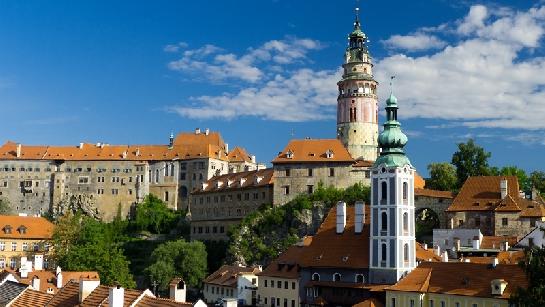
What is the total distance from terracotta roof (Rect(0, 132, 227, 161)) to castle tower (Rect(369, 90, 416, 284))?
5339cm

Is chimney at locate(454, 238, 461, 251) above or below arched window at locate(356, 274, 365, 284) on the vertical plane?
above

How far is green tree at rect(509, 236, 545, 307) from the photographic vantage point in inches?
1182

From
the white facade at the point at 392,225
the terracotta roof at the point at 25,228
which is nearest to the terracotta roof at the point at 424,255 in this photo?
the white facade at the point at 392,225

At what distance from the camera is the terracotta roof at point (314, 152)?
79562mm

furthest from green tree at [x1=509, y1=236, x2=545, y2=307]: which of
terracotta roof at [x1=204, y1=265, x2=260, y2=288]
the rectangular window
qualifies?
the rectangular window

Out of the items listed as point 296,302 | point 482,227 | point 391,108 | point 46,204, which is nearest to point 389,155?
point 391,108

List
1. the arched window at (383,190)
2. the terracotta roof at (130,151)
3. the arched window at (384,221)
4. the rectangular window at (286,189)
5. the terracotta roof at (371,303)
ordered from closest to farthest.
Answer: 1. the terracotta roof at (371,303)
2. the arched window at (384,221)
3. the arched window at (383,190)
4. the rectangular window at (286,189)
5. the terracotta roof at (130,151)

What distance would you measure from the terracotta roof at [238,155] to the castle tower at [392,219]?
56.3 meters

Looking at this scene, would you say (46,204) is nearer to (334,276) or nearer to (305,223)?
(305,223)

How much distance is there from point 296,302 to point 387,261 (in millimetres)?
8645

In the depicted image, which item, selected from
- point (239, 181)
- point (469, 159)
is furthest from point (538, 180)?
point (239, 181)

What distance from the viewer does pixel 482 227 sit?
6562cm

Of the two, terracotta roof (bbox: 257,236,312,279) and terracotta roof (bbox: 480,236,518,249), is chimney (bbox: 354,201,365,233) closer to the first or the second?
terracotta roof (bbox: 257,236,312,279)

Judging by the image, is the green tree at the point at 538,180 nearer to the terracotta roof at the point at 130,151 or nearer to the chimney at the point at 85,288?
the terracotta roof at the point at 130,151
